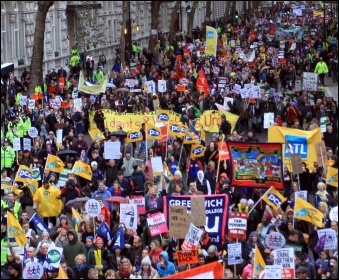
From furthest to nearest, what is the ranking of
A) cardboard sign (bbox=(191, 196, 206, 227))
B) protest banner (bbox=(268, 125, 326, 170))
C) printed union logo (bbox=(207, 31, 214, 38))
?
printed union logo (bbox=(207, 31, 214, 38))
protest banner (bbox=(268, 125, 326, 170))
cardboard sign (bbox=(191, 196, 206, 227))

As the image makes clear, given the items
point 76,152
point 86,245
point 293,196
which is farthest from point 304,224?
point 76,152

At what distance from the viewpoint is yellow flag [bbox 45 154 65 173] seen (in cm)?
2119

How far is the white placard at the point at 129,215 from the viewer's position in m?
16.5

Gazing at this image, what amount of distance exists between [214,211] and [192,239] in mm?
1171

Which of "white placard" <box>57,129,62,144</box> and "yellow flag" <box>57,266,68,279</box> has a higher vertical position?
"yellow flag" <box>57,266,68,279</box>

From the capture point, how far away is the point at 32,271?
14.4 m

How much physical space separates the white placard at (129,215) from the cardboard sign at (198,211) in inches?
42.3

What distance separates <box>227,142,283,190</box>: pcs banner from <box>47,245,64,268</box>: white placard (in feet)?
13.6

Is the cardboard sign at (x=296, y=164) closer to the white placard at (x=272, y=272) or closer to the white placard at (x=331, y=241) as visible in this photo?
the white placard at (x=331, y=241)

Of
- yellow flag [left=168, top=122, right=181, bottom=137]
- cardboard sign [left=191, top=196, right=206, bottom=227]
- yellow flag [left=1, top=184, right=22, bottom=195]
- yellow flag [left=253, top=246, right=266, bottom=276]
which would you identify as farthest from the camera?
yellow flag [left=168, top=122, right=181, bottom=137]

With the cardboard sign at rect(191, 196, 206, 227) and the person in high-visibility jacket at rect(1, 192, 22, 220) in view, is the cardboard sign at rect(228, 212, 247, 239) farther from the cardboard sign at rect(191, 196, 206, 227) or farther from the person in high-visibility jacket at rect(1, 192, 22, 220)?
Answer: the person in high-visibility jacket at rect(1, 192, 22, 220)

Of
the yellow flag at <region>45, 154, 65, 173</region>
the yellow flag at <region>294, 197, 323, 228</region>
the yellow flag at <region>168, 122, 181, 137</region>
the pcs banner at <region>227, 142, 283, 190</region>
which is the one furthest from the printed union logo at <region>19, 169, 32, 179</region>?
the yellow flag at <region>294, 197, 323, 228</region>

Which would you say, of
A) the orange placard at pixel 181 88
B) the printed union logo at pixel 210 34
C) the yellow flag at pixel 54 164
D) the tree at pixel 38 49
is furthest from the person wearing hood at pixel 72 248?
the printed union logo at pixel 210 34

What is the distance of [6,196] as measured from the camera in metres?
18.5
